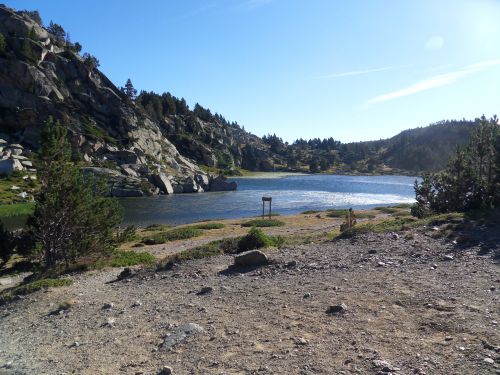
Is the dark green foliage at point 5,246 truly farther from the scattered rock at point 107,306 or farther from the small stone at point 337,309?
the small stone at point 337,309

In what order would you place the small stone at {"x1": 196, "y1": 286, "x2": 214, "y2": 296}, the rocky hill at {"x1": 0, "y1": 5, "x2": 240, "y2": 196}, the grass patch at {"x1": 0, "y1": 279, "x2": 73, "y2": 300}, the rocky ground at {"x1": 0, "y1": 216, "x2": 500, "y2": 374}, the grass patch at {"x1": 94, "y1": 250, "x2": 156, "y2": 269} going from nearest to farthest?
the rocky ground at {"x1": 0, "y1": 216, "x2": 500, "y2": 374} < the small stone at {"x1": 196, "y1": 286, "x2": 214, "y2": 296} < the grass patch at {"x1": 0, "y1": 279, "x2": 73, "y2": 300} < the grass patch at {"x1": 94, "y1": 250, "x2": 156, "y2": 269} < the rocky hill at {"x1": 0, "y1": 5, "x2": 240, "y2": 196}

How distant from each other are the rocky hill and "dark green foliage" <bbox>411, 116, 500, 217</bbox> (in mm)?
78258

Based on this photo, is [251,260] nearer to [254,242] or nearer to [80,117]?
[254,242]

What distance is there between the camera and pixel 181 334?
9.77 metres

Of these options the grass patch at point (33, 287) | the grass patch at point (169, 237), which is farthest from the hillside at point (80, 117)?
the grass patch at point (33, 287)

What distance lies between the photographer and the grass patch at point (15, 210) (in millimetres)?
59562

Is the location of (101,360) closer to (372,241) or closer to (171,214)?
(372,241)

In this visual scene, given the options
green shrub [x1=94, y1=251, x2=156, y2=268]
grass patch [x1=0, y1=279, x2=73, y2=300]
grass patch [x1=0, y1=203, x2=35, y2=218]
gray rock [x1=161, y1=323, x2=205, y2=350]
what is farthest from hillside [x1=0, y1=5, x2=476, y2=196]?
gray rock [x1=161, y1=323, x2=205, y2=350]

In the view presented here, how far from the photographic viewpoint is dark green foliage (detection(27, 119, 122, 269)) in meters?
19.8

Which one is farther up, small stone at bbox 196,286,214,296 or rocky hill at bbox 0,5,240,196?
rocky hill at bbox 0,5,240,196

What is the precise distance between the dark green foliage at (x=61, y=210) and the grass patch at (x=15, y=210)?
43.5 meters

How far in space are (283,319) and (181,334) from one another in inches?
99.8

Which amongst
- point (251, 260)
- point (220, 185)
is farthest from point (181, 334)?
point (220, 185)

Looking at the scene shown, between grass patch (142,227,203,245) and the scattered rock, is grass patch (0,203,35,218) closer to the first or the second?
grass patch (142,227,203,245)
